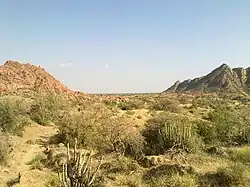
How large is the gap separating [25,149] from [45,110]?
24.3ft

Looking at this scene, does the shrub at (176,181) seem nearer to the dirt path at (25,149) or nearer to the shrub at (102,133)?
the shrub at (102,133)

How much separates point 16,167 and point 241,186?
7.69 metres

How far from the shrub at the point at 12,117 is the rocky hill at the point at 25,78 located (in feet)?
74.2

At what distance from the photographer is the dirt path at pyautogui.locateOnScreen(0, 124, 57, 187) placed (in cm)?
1186

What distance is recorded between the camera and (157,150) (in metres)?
13.8

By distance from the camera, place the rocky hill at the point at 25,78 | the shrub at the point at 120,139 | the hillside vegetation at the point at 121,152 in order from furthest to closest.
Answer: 1. the rocky hill at the point at 25,78
2. the shrub at the point at 120,139
3. the hillside vegetation at the point at 121,152

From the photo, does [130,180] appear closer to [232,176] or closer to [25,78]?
[232,176]

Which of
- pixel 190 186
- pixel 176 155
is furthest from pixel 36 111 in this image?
pixel 190 186

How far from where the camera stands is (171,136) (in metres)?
13.7

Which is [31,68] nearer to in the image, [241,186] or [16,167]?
[16,167]

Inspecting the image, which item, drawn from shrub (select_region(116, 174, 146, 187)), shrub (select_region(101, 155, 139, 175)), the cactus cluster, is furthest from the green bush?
shrub (select_region(116, 174, 146, 187))

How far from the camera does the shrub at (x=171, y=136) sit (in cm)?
1336

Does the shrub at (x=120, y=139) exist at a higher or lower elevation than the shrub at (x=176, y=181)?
higher

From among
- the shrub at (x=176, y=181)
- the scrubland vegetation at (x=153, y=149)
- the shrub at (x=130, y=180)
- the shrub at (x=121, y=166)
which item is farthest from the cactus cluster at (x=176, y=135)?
the shrub at (x=176, y=181)
